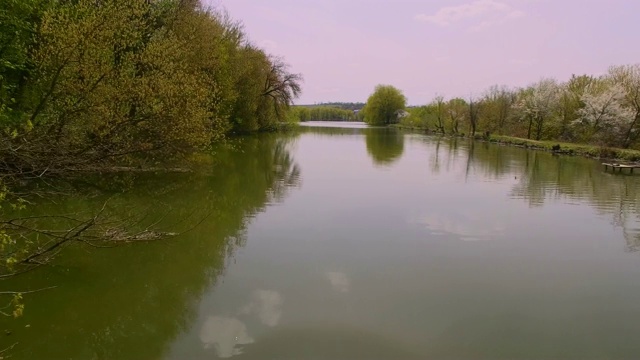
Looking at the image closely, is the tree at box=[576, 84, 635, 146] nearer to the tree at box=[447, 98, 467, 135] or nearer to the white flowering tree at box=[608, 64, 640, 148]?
the white flowering tree at box=[608, 64, 640, 148]

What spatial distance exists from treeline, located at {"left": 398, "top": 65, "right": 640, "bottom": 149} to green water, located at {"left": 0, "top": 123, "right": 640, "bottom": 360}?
23769mm

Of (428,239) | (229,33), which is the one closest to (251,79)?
(229,33)

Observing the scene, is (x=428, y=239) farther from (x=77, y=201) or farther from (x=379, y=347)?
(x=77, y=201)

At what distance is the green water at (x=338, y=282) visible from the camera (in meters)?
5.94

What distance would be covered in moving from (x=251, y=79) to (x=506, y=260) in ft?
100

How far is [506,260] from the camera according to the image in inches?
376

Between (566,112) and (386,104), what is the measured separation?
182 ft

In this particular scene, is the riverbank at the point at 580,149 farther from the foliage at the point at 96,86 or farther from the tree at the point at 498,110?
the foliage at the point at 96,86

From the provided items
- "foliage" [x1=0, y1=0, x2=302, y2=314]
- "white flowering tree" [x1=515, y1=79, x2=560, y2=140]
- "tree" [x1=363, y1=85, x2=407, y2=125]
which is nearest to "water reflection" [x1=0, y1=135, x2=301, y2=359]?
"foliage" [x1=0, y1=0, x2=302, y2=314]

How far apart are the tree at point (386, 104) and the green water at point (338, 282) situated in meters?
82.6

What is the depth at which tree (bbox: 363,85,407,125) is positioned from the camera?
3789 inches

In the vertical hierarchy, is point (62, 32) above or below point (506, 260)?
above

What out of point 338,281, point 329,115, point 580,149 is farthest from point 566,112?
point 329,115

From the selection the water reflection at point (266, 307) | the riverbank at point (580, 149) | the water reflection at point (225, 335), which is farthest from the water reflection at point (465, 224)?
the riverbank at point (580, 149)
